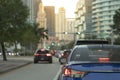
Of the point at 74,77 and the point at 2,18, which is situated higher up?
the point at 2,18

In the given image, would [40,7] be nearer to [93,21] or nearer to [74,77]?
[93,21]

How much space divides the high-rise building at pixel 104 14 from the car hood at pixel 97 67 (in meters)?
162

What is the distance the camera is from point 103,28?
174 meters

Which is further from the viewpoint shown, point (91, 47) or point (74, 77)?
point (91, 47)

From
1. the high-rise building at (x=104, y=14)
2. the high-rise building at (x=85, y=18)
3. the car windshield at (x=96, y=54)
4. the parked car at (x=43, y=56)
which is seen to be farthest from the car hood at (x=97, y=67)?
the high-rise building at (x=85, y=18)

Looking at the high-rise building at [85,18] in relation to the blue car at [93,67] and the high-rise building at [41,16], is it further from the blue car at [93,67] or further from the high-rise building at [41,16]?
the blue car at [93,67]

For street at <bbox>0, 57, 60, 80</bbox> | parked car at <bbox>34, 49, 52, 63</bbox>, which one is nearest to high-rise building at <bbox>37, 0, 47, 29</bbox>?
parked car at <bbox>34, 49, 52, 63</bbox>

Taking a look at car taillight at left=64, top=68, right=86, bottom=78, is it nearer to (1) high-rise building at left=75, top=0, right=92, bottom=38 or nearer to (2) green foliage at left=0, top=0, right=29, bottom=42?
(2) green foliage at left=0, top=0, right=29, bottom=42

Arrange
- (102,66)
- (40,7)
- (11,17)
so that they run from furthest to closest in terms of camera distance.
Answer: (40,7)
(11,17)
(102,66)

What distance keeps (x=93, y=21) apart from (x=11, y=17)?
14689cm

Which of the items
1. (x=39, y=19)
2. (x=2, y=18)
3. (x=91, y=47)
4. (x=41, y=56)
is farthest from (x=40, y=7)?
(x=91, y=47)

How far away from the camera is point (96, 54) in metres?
9.55

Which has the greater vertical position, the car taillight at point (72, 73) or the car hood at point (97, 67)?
the car hood at point (97, 67)

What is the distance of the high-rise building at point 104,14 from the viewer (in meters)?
172
